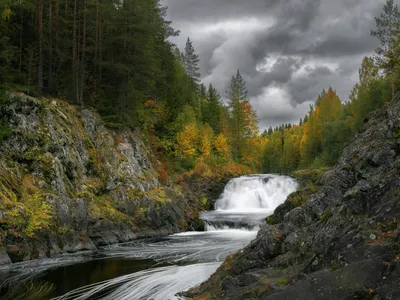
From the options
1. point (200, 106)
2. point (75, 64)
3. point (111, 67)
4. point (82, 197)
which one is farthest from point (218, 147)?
point (82, 197)

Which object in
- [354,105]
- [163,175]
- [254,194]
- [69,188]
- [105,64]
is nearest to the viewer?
[69,188]

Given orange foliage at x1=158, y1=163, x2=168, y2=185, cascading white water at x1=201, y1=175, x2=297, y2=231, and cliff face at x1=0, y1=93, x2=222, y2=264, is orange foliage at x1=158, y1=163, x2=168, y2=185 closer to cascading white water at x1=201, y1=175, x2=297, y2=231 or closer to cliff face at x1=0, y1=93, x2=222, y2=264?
cliff face at x1=0, y1=93, x2=222, y2=264

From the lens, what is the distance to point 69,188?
61.9ft

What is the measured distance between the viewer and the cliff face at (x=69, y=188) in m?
14.9

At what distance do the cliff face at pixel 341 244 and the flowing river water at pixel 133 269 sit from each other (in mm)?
2835

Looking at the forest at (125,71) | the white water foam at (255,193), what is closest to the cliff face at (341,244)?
the forest at (125,71)

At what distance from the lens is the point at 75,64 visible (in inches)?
997

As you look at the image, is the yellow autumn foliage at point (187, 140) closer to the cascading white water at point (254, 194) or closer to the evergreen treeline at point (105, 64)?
the evergreen treeline at point (105, 64)

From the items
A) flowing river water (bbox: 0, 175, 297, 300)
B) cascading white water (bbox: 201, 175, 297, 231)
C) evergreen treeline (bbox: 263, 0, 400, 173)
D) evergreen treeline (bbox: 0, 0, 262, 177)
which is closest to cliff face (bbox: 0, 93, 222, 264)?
flowing river water (bbox: 0, 175, 297, 300)

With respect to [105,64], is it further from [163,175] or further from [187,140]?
[187,140]

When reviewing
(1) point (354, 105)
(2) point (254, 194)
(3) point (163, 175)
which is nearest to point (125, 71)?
(3) point (163, 175)

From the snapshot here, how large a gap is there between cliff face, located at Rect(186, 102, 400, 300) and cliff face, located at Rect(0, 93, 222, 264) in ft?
30.4

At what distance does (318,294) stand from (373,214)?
7.53 ft

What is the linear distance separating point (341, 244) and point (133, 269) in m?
10.2
